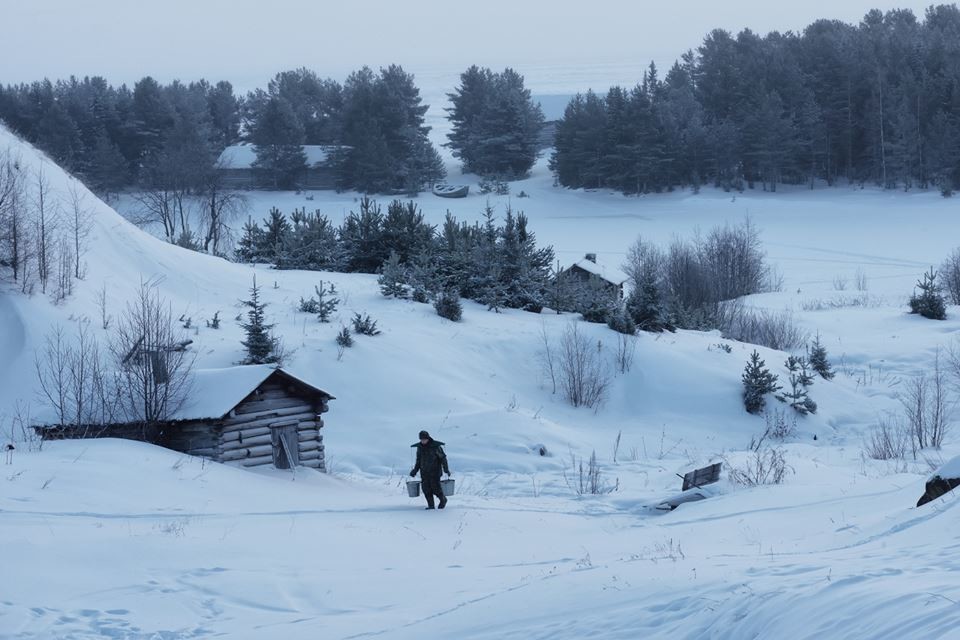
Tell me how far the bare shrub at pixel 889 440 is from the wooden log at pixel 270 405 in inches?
513

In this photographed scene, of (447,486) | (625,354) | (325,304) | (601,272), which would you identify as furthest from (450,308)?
(447,486)

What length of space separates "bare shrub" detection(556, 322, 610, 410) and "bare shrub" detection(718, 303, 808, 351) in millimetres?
8316

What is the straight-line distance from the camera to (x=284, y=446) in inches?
816

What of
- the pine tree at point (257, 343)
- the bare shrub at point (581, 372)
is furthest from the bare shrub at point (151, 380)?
the bare shrub at point (581, 372)

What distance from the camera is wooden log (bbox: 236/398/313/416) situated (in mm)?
20141

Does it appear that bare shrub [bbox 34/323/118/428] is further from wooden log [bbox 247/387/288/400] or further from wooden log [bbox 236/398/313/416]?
wooden log [bbox 247/387/288/400]

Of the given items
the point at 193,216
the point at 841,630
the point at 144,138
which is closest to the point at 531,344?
the point at 841,630

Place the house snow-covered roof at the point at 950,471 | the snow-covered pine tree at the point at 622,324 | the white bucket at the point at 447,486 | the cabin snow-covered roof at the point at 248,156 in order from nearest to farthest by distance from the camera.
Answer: the house snow-covered roof at the point at 950,471 → the white bucket at the point at 447,486 → the snow-covered pine tree at the point at 622,324 → the cabin snow-covered roof at the point at 248,156

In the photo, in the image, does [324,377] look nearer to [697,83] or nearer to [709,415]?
[709,415]

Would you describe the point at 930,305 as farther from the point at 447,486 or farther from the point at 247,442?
the point at 247,442

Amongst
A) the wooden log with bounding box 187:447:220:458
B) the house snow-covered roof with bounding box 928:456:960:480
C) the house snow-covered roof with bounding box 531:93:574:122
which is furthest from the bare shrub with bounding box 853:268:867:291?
the house snow-covered roof with bounding box 531:93:574:122

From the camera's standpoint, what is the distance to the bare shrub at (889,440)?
2445cm

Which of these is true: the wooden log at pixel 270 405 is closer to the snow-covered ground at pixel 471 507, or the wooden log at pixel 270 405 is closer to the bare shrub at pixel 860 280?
the snow-covered ground at pixel 471 507

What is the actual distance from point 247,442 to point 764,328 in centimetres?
2281
